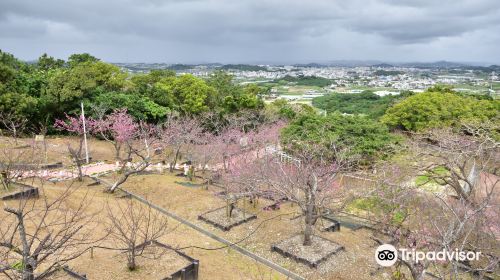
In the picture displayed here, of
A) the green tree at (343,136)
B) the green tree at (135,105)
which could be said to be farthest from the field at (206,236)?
the green tree at (135,105)

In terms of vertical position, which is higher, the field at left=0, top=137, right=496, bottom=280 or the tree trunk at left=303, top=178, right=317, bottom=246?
the tree trunk at left=303, top=178, right=317, bottom=246

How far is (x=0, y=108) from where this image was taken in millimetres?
21547

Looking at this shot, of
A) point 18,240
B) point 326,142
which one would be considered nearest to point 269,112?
point 326,142

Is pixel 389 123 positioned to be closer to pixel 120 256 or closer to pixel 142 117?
pixel 142 117

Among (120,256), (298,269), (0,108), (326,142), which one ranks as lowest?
(298,269)

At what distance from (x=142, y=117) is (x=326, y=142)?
1495 cm

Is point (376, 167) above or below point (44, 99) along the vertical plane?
below

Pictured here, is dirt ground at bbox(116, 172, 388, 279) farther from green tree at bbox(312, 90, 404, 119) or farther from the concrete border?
green tree at bbox(312, 90, 404, 119)

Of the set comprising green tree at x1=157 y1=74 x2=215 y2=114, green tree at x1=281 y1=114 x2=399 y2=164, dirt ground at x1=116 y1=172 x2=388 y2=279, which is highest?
green tree at x1=157 y1=74 x2=215 y2=114

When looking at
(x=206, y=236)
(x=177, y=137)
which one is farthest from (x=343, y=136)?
(x=206, y=236)

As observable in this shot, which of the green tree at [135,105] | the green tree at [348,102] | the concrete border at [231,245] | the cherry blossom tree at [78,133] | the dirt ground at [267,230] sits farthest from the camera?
the green tree at [348,102]

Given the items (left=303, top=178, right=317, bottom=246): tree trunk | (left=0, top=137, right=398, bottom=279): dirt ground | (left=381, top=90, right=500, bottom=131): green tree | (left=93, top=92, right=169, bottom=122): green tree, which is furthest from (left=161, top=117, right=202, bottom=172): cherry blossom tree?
(left=381, top=90, right=500, bottom=131): green tree

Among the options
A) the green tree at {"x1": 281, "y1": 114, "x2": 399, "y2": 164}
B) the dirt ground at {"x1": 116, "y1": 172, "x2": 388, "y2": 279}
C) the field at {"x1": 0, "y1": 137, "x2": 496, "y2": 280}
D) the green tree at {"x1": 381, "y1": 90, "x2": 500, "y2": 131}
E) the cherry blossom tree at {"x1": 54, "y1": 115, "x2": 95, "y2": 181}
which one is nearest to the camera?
the field at {"x1": 0, "y1": 137, "x2": 496, "y2": 280}

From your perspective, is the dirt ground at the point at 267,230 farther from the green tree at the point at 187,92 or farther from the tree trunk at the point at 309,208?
the green tree at the point at 187,92
